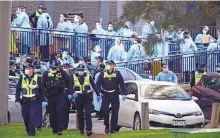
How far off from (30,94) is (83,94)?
4.27 ft

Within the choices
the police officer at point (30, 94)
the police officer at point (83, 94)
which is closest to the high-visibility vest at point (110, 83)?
the police officer at point (83, 94)

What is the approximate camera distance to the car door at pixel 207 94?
66.1 ft

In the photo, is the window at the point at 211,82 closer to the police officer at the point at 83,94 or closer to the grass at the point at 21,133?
the police officer at the point at 83,94

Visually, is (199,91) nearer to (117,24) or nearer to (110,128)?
(110,128)

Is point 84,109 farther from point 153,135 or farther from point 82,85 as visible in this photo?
point 153,135

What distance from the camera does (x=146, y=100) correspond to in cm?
1784

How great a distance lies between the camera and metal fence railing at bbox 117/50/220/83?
2783 cm

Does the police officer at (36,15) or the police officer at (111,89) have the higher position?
the police officer at (36,15)

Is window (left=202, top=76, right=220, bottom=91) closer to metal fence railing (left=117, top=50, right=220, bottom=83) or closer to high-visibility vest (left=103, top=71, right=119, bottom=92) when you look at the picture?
high-visibility vest (left=103, top=71, right=119, bottom=92)

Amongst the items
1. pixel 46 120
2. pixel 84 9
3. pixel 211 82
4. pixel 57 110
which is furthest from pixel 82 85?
pixel 84 9

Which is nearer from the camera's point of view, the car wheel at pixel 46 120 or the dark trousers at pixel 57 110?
the dark trousers at pixel 57 110

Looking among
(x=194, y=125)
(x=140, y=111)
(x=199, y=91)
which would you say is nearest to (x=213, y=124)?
(x=194, y=125)

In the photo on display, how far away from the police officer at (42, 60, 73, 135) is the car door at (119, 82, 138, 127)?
213 centimetres

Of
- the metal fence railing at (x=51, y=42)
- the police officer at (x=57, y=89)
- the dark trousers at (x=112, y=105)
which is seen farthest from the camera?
the metal fence railing at (x=51, y=42)
